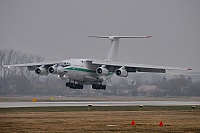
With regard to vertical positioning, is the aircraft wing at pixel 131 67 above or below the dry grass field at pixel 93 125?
above

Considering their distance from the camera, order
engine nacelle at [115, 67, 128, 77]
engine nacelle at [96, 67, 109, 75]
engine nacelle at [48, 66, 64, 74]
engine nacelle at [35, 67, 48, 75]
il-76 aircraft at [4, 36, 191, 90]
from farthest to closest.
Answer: engine nacelle at [35, 67, 48, 75] → engine nacelle at [96, 67, 109, 75] → engine nacelle at [115, 67, 128, 77] → il-76 aircraft at [4, 36, 191, 90] → engine nacelle at [48, 66, 64, 74]

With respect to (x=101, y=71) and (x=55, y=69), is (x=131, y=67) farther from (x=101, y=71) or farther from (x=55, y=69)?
(x=55, y=69)

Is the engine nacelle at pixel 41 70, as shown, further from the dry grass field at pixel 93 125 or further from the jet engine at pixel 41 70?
the dry grass field at pixel 93 125

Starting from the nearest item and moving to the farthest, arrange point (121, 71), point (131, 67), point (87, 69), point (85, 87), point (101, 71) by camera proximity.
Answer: point (121, 71) < point (101, 71) < point (131, 67) < point (87, 69) < point (85, 87)

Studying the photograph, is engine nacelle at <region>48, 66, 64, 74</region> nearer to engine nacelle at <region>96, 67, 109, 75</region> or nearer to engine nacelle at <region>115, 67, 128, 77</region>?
engine nacelle at <region>96, 67, 109, 75</region>

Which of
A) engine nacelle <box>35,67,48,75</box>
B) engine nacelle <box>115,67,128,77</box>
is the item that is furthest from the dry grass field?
engine nacelle <box>35,67,48,75</box>

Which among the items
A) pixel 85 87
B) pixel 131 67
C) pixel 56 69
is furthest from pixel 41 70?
pixel 85 87

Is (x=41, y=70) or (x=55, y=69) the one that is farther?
(x=41, y=70)

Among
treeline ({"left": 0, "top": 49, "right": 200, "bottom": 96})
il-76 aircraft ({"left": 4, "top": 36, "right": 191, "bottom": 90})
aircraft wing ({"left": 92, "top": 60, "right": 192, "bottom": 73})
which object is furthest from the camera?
treeline ({"left": 0, "top": 49, "right": 200, "bottom": 96})

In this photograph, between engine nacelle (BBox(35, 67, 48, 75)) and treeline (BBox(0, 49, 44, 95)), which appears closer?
engine nacelle (BBox(35, 67, 48, 75))

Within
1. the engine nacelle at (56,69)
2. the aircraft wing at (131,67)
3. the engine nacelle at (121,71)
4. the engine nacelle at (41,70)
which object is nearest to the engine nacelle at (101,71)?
the aircraft wing at (131,67)

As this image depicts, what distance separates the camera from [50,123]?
25.8 meters

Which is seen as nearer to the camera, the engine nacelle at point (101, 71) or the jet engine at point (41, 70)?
the engine nacelle at point (101, 71)

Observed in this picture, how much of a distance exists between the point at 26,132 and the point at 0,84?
51.9 meters
